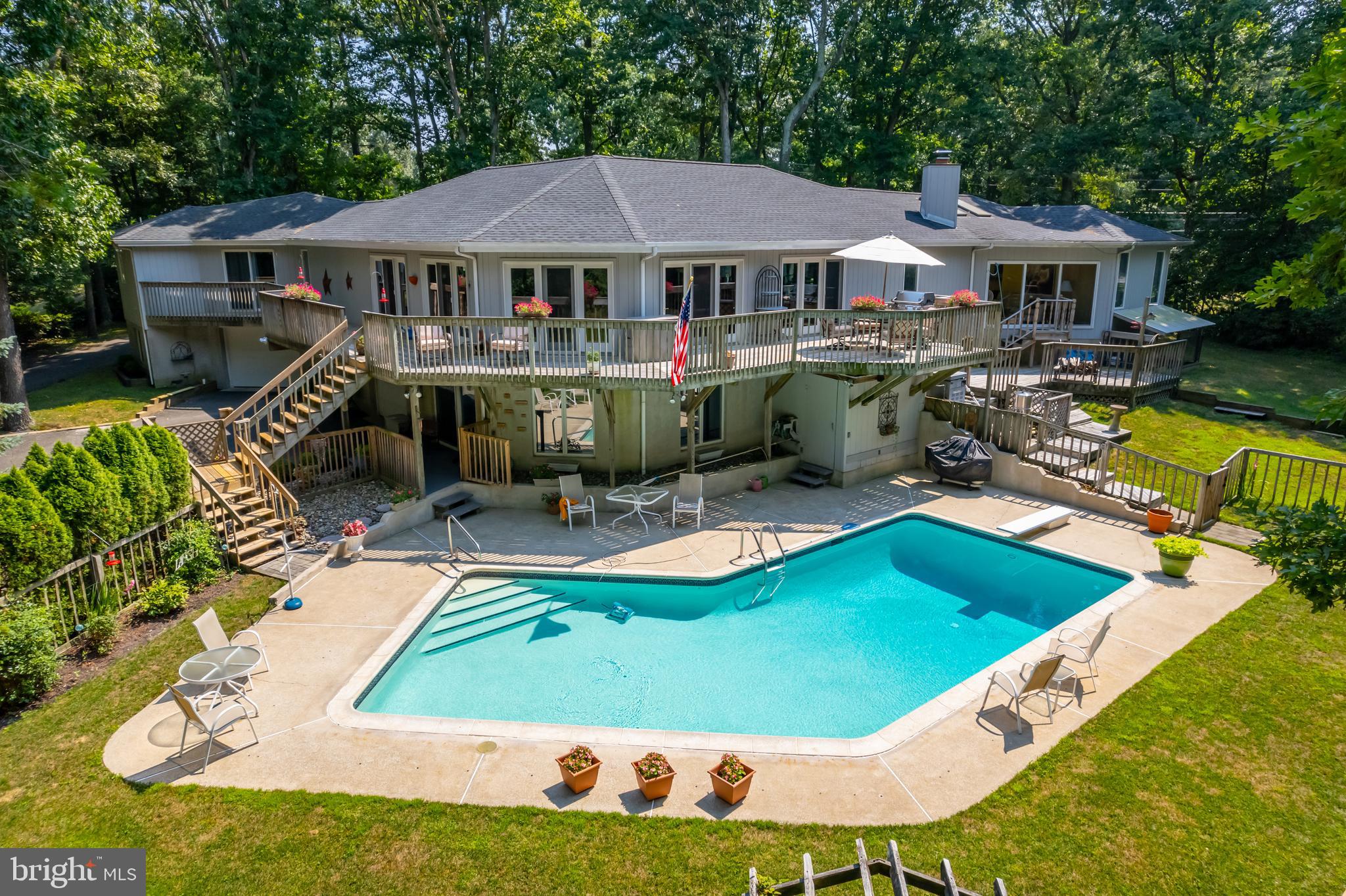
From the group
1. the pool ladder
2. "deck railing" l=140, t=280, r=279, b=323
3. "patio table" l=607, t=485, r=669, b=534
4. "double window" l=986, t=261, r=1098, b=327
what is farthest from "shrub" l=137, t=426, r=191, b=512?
"double window" l=986, t=261, r=1098, b=327

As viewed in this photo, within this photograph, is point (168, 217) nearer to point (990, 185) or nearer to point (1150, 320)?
point (1150, 320)

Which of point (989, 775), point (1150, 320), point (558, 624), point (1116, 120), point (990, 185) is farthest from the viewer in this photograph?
point (990, 185)

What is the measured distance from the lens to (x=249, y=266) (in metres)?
24.5

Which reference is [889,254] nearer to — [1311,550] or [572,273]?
[572,273]

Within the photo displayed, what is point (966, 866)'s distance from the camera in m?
7.36

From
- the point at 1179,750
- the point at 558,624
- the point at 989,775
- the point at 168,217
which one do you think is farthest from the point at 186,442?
the point at 1179,750

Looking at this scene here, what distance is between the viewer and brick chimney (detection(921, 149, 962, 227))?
2286 cm

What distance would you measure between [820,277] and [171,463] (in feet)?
50.0

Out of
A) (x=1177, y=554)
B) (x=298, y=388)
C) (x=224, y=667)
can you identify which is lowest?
(x=224, y=667)

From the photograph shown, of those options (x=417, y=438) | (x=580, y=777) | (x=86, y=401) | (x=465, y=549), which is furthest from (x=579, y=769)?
(x=86, y=401)

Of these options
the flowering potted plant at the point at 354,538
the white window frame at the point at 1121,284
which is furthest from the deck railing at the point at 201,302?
the white window frame at the point at 1121,284

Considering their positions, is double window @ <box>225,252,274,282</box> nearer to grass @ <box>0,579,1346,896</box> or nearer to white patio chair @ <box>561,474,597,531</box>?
white patio chair @ <box>561,474,597,531</box>

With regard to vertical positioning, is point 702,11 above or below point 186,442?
above

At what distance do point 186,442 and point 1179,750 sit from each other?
18919 mm
